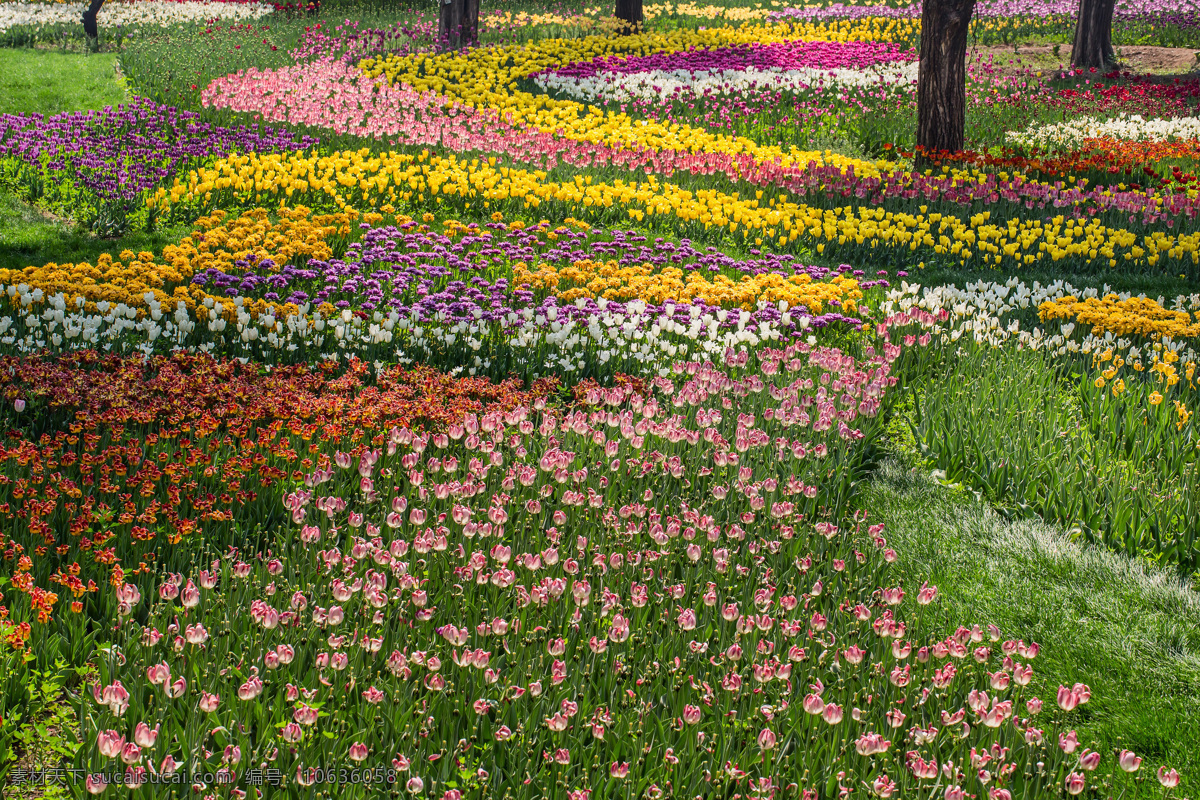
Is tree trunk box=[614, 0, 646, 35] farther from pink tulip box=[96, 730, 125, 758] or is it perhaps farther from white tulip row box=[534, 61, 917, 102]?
pink tulip box=[96, 730, 125, 758]

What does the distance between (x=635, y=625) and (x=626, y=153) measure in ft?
31.8

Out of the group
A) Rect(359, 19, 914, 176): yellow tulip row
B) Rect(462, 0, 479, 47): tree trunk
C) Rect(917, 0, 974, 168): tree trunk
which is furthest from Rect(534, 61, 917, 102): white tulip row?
Rect(917, 0, 974, 168): tree trunk

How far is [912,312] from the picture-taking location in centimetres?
650

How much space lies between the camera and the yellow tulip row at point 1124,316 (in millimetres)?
6383

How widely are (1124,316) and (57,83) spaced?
51.9 ft

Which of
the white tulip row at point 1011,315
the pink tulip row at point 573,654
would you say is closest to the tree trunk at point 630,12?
the white tulip row at point 1011,315

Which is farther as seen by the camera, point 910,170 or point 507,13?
point 507,13

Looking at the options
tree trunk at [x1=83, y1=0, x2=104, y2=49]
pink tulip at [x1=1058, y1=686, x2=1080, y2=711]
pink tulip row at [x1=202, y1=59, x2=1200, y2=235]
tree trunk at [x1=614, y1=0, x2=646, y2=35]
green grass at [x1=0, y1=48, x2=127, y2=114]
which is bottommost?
pink tulip at [x1=1058, y1=686, x2=1080, y2=711]

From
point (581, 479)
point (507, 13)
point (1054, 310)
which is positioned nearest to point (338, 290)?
point (581, 479)

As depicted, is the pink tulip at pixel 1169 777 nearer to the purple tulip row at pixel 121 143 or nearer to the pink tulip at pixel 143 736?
the pink tulip at pixel 143 736

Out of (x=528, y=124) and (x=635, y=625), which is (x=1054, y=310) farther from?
(x=528, y=124)

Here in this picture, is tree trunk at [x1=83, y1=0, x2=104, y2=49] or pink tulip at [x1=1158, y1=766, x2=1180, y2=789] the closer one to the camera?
pink tulip at [x1=1158, y1=766, x2=1180, y2=789]

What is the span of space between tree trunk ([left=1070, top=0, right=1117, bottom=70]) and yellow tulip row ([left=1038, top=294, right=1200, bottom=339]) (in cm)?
1572

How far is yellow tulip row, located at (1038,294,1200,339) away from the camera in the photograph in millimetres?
6383
